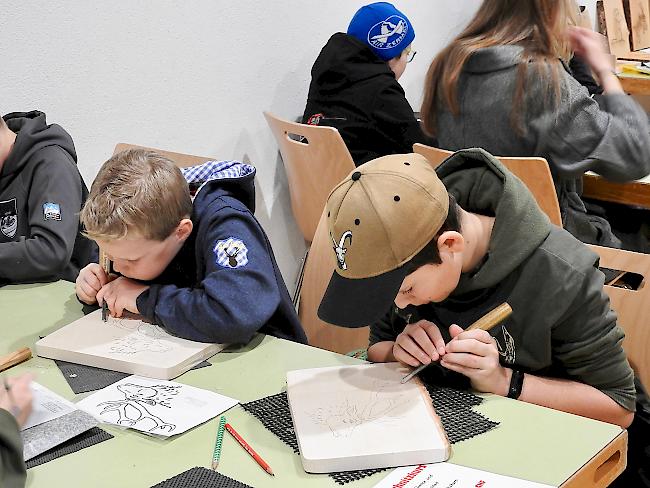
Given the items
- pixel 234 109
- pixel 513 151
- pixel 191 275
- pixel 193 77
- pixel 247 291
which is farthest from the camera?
pixel 234 109

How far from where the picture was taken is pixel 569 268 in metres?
1.29

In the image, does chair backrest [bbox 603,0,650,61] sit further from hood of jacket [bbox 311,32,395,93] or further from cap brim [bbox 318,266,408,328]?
cap brim [bbox 318,266,408,328]

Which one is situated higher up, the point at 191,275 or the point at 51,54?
the point at 51,54

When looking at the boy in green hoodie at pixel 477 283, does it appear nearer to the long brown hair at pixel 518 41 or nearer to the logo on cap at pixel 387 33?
the long brown hair at pixel 518 41

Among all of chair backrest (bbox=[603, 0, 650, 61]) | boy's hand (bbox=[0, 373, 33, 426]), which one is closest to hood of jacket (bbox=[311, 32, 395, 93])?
chair backrest (bbox=[603, 0, 650, 61])

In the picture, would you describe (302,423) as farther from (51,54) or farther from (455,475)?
(51,54)

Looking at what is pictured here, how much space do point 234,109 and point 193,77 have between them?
23 cm

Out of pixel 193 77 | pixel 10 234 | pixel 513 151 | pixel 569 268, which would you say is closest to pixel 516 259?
pixel 569 268

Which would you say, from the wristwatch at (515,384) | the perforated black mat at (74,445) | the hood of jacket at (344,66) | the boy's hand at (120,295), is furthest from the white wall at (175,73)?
the wristwatch at (515,384)

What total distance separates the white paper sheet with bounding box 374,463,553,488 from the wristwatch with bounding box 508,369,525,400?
26cm

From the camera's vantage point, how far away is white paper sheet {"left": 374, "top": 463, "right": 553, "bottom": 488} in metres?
1.01

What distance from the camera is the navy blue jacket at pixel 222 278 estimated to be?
4.77ft

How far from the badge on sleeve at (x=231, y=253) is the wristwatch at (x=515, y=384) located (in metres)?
0.52

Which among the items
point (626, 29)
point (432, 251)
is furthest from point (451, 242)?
point (626, 29)
